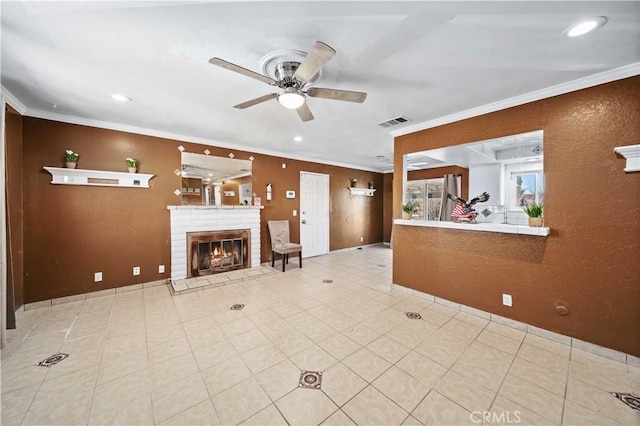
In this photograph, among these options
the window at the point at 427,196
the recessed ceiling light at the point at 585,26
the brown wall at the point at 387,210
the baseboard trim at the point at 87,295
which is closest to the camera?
the recessed ceiling light at the point at 585,26

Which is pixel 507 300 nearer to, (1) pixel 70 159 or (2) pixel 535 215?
(2) pixel 535 215

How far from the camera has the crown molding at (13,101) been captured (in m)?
2.42

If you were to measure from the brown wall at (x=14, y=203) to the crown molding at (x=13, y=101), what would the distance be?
56mm

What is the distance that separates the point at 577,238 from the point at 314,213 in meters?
4.68

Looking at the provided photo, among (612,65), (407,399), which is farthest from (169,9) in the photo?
(612,65)

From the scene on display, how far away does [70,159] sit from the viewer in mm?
3072

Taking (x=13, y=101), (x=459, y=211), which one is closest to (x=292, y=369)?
(x=459, y=211)

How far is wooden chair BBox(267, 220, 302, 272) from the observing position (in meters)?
4.75

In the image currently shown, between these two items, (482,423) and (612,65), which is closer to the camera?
(482,423)

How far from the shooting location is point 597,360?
6.58ft

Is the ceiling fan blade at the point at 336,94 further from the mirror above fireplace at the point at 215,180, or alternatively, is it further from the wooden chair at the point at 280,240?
the wooden chair at the point at 280,240

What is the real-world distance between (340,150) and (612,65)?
3.72 metres

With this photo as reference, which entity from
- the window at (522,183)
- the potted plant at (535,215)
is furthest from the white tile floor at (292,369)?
the window at (522,183)

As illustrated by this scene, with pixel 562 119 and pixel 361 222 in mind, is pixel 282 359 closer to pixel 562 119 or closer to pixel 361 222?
pixel 562 119
